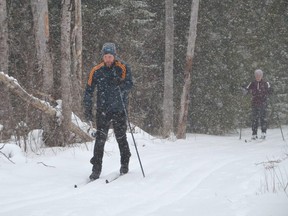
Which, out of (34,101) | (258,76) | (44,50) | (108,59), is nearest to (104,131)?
(108,59)

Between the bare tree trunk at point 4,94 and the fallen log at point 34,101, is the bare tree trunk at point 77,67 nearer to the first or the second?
the fallen log at point 34,101

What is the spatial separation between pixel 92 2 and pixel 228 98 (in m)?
7.82

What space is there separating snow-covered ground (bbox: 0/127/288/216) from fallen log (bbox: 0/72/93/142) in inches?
35.5

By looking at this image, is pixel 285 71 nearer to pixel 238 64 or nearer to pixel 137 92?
pixel 238 64

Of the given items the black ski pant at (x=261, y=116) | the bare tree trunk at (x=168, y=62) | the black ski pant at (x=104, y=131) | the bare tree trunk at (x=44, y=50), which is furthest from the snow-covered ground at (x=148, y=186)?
the bare tree trunk at (x=168, y=62)

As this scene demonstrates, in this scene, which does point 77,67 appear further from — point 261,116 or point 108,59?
point 261,116

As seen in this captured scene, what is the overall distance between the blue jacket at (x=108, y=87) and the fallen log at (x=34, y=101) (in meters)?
2.69

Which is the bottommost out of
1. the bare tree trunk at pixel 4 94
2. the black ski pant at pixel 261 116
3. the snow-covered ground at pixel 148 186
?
the snow-covered ground at pixel 148 186

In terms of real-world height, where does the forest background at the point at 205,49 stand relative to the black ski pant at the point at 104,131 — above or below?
above

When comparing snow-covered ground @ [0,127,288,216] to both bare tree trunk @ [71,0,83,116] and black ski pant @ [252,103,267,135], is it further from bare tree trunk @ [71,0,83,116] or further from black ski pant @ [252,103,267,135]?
black ski pant @ [252,103,267,135]

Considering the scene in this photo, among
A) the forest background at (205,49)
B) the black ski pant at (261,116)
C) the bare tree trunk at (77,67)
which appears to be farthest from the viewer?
the forest background at (205,49)

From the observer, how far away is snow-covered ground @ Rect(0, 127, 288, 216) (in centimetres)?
486

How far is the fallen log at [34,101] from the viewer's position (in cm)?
885

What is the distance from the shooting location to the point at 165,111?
57.1 ft
